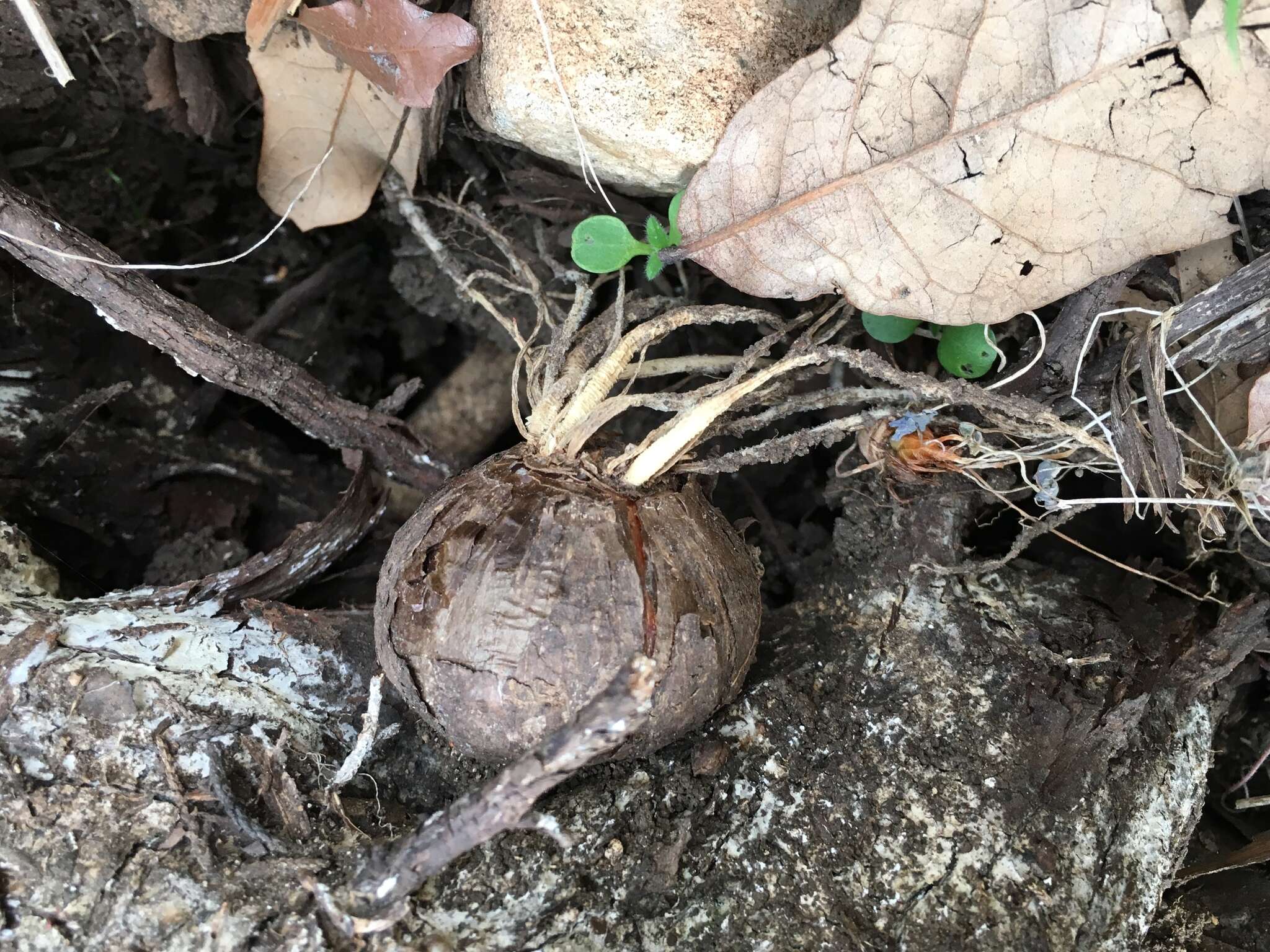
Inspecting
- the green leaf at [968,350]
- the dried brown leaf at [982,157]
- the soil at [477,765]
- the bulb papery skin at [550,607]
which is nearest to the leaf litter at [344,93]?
the soil at [477,765]

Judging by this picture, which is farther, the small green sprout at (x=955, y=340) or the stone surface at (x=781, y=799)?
A: the small green sprout at (x=955, y=340)

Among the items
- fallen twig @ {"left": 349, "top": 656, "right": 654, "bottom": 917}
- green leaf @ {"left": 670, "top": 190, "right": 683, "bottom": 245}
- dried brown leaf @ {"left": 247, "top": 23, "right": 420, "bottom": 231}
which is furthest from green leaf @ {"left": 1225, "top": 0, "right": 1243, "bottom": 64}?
dried brown leaf @ {"left": 247, "top": 23, "right": 420, "bottom": 231}

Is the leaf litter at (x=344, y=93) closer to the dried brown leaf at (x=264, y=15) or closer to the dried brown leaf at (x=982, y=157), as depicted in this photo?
the dried brown leaf at (x=264, y=15)

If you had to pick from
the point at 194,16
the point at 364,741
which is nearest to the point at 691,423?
the point at 364,741

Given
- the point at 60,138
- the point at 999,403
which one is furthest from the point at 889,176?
the point at 60,138

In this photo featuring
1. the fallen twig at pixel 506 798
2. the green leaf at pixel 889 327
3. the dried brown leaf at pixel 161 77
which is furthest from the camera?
the dried brown leaf at pixel 161 77

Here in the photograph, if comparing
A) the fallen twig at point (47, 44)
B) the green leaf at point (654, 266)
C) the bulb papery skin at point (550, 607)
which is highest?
the fallen twig at point (47, 44)

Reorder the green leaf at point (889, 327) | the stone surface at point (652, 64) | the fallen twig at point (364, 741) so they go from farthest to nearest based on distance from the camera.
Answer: the green leaf at point (889, 327) < the stone surface at point (652, 64) < the fallen twig at point (364, 741)
